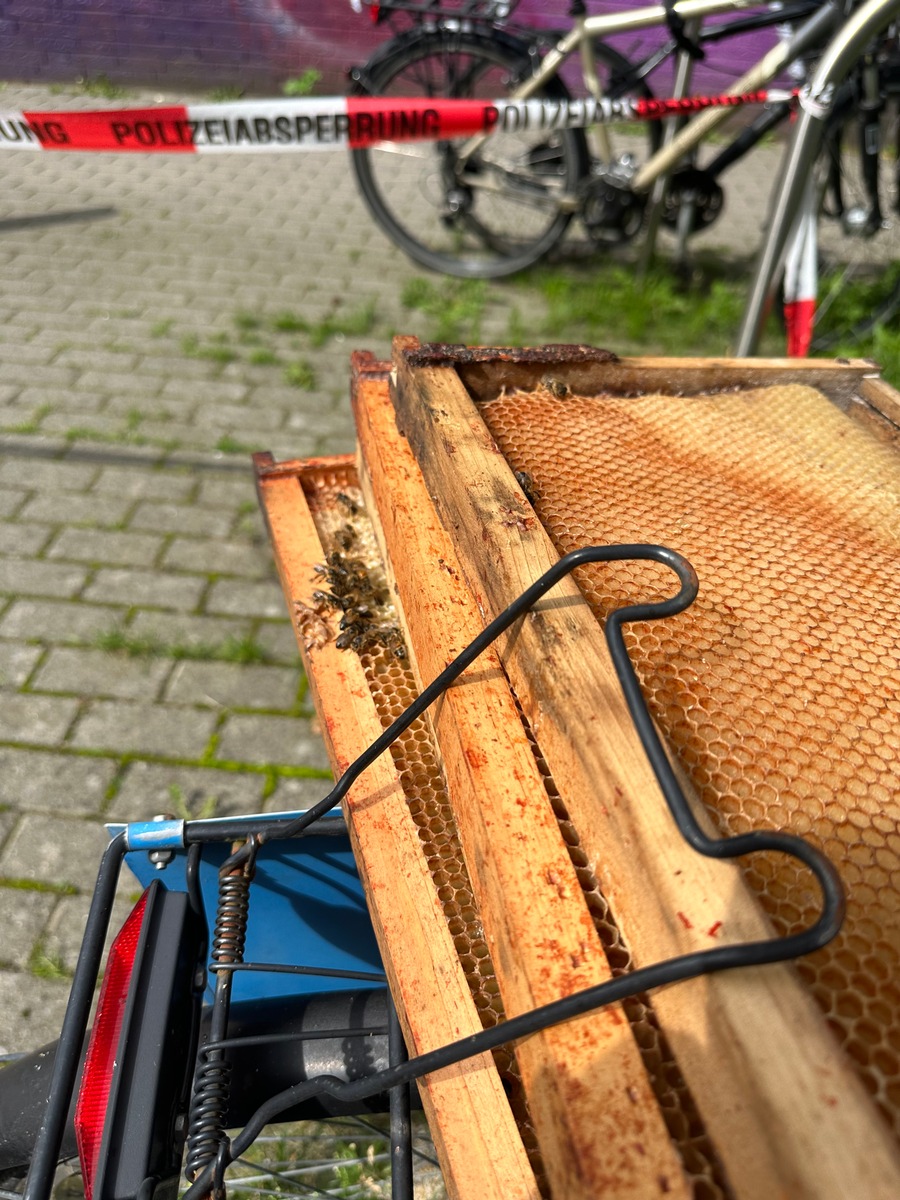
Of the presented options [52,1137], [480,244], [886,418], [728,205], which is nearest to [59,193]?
[480,244]

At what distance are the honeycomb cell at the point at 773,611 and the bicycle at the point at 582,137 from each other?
9.34 ft

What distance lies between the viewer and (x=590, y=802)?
895mm

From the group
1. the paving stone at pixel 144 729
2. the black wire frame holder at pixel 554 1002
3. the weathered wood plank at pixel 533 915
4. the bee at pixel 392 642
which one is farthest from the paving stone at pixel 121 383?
the black wire frame holder at pixel 554 1002

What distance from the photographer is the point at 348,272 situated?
16.5 ft

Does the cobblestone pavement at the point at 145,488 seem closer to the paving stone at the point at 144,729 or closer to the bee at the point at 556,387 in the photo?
the paving stone at the point at 144,729

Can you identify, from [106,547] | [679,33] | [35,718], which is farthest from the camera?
[679,33]

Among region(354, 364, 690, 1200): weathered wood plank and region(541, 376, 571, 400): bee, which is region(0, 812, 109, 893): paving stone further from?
region(541, 376, 571, 400): bee

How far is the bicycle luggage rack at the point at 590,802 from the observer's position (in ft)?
2.33

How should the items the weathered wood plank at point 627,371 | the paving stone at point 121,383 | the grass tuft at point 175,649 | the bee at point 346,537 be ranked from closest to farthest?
1. the weathered wood plank at point 627,371
2. the bee at point 346,537
3. the grass tuft at point 175,649
4. the paving stone at point 121,383

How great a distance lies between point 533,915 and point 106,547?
268 cm

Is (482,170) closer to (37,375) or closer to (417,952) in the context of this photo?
(37,375)

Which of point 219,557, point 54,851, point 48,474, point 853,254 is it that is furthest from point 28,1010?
point 853,254

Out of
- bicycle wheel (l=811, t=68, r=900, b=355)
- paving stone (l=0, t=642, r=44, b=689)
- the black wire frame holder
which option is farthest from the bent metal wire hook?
bicycle wheel (l=811, t=68, r=900, b=355)

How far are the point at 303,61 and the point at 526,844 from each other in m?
7.48
